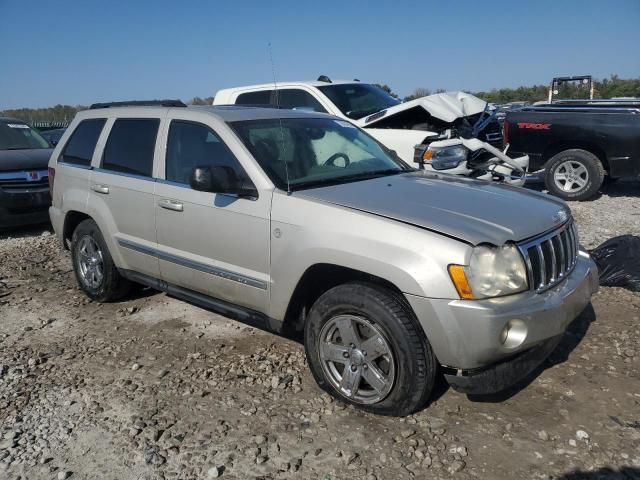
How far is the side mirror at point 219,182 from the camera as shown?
3.56 meters

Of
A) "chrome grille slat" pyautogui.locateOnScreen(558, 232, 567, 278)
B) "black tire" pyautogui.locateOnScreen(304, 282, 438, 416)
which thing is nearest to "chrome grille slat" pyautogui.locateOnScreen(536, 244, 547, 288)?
"chrome grille slat" pyautogui.locateOnScreen(558, 232, 567, 278)

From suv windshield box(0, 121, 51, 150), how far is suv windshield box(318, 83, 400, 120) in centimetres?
492

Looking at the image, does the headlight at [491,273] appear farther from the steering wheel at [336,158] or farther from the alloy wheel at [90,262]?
the alloy wheel at [90,262]

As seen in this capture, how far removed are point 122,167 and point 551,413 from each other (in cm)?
371

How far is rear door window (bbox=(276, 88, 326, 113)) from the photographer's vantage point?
845 cm

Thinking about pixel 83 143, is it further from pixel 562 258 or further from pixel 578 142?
pixel 578 142

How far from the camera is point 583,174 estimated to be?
9.14 meters

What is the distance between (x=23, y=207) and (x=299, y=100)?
170 inches

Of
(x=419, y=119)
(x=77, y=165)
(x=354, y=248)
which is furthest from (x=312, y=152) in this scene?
(x=419, y=119)

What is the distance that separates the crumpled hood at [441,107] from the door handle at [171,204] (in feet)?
14.6

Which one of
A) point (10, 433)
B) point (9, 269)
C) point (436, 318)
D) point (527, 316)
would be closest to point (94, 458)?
point (10, 433)

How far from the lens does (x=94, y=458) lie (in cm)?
297

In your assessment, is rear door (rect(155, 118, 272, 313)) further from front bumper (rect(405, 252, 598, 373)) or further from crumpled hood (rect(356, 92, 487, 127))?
crumpled hood (rect(356, 92, 487, 127))

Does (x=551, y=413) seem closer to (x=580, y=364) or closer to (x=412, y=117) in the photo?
(x=580, y=364)
